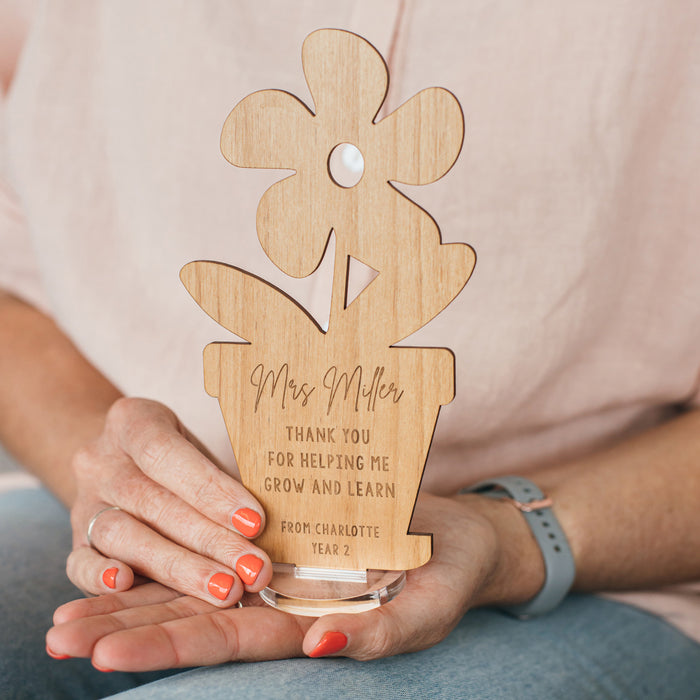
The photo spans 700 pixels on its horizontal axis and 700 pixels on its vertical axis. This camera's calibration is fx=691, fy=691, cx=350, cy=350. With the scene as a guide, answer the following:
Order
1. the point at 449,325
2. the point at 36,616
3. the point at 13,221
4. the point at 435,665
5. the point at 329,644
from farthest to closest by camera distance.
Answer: the point at 13,221 < the point at 449,325 < the point at 36,616 < the point at 435,665 < the point at 329,644

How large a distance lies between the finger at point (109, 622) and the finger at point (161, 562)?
1 centimetres

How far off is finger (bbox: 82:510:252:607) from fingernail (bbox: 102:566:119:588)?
0.06 ft

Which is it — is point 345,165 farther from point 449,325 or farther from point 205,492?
point 205,492

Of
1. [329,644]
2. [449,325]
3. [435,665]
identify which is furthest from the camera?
[449,325]

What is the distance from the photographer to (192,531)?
56 cm

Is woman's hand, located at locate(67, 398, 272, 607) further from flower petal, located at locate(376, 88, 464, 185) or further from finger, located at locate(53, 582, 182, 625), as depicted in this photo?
flower petal, located at locate(376, 88, 464, 185)

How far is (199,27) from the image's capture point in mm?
883

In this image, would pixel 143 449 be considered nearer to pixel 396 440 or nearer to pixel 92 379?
pixel 396 440

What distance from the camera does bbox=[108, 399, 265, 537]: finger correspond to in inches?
22.3

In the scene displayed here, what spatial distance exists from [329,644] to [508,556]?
254mm

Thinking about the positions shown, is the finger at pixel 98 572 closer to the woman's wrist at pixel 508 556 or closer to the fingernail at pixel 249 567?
the fingernail at pixel 249 567

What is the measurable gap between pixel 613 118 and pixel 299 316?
488 mm

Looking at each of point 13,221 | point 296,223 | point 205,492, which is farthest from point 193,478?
point 13,221

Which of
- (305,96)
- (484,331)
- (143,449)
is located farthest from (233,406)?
(305,96)
